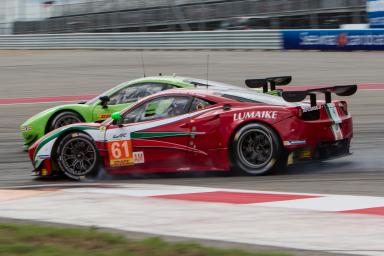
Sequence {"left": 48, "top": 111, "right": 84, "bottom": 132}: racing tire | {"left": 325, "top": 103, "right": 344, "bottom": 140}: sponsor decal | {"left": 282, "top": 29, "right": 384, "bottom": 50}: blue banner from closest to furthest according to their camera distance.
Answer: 1. {"left": 325, "top": 103, "right": 344, "bottom": 140}: sponsor decal
2. {"left": 48, "top": 111, "right": 84, "bottom": 132}: racing tire
3. {"left": 282, "top": 29, "right": 384, "bottom": 50}: blue banner

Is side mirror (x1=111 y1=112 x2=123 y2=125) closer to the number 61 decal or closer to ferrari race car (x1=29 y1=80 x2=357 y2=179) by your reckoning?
ferrari race car (x1=29 y1=80 x2=357 y2=179)

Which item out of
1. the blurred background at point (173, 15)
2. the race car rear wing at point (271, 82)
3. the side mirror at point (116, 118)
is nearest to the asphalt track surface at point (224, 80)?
the side mirror at point (116, 118)

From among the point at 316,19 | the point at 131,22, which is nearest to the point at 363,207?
the point at 316,19

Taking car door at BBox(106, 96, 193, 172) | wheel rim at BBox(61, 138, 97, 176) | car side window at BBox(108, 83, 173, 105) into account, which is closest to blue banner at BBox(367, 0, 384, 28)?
car side window at BBox(108, 83, 173, 105)

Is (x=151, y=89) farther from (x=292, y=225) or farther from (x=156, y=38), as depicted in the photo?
(x=156, y=38)

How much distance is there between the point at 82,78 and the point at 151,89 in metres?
13.5

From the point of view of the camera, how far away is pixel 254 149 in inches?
337

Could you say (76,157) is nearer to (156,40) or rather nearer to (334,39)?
(334,39)

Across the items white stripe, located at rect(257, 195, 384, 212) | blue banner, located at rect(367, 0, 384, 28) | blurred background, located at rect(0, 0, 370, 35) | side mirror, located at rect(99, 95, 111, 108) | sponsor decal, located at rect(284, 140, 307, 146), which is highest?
blurred background, located at rect(0, 0, 370, 35)

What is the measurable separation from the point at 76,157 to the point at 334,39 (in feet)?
69.1

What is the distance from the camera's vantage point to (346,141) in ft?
29.4

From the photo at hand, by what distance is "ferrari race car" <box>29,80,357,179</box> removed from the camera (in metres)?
8.46

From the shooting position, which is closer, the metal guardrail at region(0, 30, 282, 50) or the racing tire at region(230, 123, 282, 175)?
the racing tire at region(230, 123, 282, 175)

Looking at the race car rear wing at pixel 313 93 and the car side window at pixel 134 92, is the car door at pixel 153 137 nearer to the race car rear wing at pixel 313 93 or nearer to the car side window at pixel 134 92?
the race car rear wing at pixel 313 93
